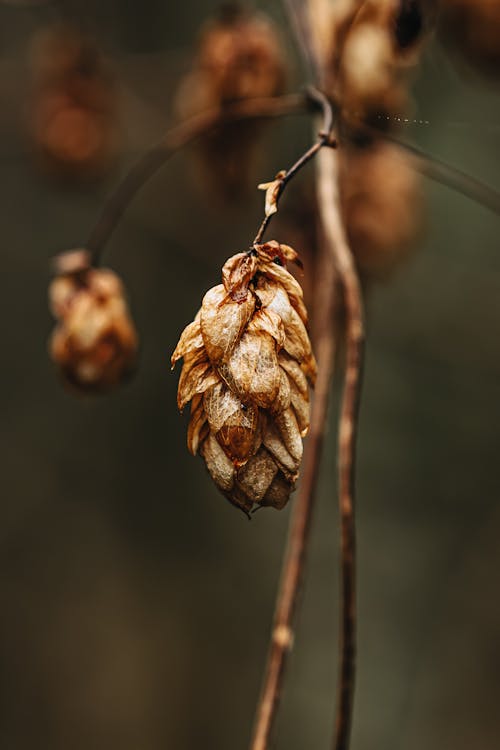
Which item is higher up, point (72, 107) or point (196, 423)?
point (72, 107)

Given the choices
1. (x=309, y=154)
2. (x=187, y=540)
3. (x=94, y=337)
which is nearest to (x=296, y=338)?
(x=309, y=154)

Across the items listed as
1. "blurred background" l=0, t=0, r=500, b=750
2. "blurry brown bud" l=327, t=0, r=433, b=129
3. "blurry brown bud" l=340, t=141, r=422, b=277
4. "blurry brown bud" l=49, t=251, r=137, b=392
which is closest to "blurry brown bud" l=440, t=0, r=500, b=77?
"blurry brown bud" l=327, t=0, r=433, b=129

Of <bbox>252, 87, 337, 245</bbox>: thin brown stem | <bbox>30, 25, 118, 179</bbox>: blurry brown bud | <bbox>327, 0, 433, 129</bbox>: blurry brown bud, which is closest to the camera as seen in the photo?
<bbox>252, 87, 337, 245</bbox>: thin brown stem

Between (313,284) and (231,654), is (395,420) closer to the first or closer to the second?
(231,654)

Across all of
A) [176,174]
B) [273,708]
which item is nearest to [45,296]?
[176,174]

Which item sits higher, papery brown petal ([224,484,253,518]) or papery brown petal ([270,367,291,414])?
papery brown petal ([270,367,291,414])

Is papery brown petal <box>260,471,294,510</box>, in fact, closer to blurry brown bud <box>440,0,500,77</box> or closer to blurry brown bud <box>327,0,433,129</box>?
blurry brown bud <box>327,0,433,129</box>

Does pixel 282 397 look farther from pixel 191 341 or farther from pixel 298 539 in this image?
pixel 298 539
